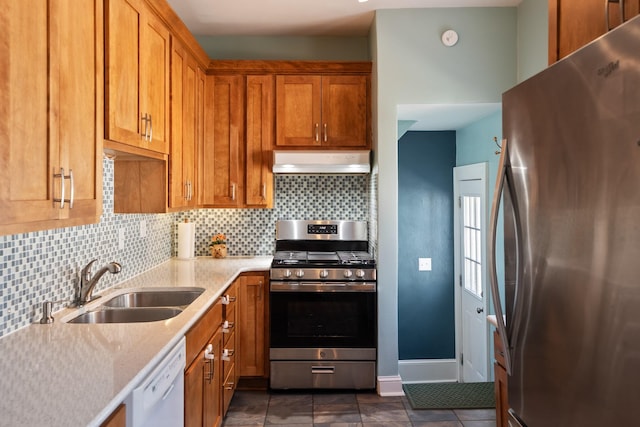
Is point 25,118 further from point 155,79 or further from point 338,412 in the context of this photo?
point 338,412

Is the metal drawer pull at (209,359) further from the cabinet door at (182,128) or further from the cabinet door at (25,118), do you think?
the cabinet door at (25,118)

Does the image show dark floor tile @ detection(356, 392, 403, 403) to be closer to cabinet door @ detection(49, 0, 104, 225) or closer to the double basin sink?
the double basin sink

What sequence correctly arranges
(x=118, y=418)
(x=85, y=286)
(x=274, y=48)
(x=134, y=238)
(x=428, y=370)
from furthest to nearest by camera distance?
(x=428, y=370) < (x=274, y=48) < (x=134, y=238) < (x=85, y=286) < (x=118, y=418)

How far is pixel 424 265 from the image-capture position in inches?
181

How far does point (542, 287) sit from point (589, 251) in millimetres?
237

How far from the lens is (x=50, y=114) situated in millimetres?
1463

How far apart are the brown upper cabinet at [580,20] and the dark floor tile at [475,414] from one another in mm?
2373

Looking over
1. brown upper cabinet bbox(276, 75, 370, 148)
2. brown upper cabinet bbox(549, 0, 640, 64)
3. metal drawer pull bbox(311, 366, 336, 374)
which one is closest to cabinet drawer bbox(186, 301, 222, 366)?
metal drawer pull bbox(311, 366, 336, 374)

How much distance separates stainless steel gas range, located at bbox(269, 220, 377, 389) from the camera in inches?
138

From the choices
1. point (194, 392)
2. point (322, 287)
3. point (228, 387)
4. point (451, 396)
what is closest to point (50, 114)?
point (194, 392)

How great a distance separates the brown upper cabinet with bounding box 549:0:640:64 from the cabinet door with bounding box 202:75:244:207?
264 centimetres

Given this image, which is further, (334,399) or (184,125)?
(334,399)

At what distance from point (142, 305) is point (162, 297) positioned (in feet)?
0.37

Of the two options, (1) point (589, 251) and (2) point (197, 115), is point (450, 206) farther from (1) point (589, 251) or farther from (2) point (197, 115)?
(1) point (589, 251)
